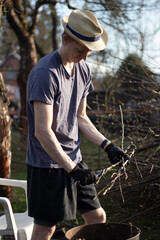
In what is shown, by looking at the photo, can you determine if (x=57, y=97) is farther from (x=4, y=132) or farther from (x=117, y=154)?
(x=4, y=132)

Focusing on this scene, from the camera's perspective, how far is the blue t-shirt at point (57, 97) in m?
2.47

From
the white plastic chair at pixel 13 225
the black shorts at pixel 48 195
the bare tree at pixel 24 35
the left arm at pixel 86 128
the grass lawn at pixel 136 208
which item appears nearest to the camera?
the black shorts at pixel 48 195

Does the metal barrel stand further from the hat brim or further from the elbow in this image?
the hat brim

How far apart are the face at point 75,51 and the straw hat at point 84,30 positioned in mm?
46

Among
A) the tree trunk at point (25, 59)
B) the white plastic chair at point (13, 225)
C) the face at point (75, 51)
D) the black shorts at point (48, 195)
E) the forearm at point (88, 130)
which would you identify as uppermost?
the face at point (75, 51)

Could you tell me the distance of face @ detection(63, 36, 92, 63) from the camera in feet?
8.38

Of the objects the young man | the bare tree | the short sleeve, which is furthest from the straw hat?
the bare tree

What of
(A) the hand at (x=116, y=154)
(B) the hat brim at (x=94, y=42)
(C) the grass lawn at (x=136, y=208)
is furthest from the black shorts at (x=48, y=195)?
(C) the grass lawn at (x=136, y=208)

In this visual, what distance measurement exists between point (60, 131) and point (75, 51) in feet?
1.75

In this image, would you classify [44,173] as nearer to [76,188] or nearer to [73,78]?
[76,188]

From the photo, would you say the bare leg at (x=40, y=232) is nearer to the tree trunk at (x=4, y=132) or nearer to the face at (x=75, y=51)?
the face at (x=75, y=51)

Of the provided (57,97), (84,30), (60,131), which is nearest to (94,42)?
(84,30)

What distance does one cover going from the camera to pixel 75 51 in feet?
8.45

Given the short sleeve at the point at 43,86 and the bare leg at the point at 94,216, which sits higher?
the short sleeve at the point at 43,86
